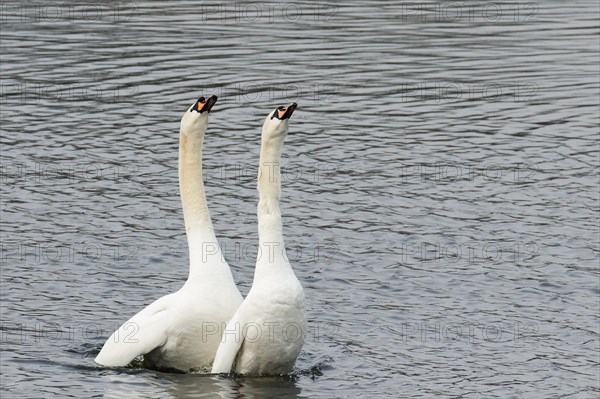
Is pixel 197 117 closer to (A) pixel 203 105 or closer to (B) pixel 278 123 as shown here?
(A) pixel 203 105

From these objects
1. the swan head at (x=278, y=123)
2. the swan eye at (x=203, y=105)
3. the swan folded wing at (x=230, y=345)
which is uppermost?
the swan eye at (x=203, y=105)

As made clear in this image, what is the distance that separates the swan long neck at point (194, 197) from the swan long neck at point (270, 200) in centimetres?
→ 57

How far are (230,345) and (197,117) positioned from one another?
212 cm

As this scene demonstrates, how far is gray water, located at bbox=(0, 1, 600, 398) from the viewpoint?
13.8 metres

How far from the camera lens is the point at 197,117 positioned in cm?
1308

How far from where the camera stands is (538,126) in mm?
22828

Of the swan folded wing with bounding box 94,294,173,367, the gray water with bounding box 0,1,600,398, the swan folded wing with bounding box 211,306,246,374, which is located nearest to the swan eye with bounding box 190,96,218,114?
the swan folded wing with bounding box 94,294,173,367

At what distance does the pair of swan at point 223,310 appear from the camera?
12453 mm

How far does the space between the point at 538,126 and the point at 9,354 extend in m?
11.5

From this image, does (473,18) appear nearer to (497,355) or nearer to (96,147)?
(96,147)

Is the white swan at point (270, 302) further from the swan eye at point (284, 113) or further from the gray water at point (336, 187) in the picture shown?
the gray water at point (336, 187)

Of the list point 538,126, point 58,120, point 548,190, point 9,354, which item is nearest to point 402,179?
point 548,190

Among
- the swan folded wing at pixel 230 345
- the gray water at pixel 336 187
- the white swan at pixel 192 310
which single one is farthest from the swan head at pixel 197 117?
the gray water at pixel 336 187

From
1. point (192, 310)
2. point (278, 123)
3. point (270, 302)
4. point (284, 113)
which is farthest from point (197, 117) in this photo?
point (270, 302)
